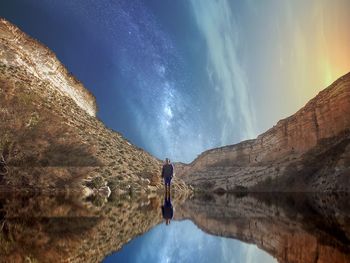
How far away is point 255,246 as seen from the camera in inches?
380

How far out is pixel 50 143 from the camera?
35.5 m

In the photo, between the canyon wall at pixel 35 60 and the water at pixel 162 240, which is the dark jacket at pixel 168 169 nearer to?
the water at pixel 162 240

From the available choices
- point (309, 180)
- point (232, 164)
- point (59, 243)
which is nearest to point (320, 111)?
point (309, 180)

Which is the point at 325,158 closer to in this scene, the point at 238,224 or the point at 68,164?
the point at 68,164

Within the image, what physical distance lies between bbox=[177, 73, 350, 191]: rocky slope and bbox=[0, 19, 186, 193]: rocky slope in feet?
74.2

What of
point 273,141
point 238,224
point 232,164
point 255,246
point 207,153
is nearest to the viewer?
point 255,246

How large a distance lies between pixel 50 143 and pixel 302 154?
53.0 meters

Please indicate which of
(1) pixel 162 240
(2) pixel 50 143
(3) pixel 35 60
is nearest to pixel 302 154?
→ (3) pixel 35 60

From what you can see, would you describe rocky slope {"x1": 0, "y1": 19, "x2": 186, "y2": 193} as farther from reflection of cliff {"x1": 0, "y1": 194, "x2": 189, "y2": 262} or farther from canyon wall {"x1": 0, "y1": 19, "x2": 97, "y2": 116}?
reflection of cliff {"x1": 0, "y1": 194, "x2": 189, "y2": 262}

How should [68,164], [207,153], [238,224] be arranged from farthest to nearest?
[207,153] → [68,164] → [238,224]

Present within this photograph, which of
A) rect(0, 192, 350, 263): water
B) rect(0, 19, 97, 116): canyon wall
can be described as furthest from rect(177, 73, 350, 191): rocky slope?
rect(0, 192, 350, 263): water

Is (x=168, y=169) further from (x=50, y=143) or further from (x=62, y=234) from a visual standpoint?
(x=62, y=234)

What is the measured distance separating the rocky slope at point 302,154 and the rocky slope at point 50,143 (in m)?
22.6

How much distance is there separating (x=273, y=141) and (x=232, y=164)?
16.6 m
